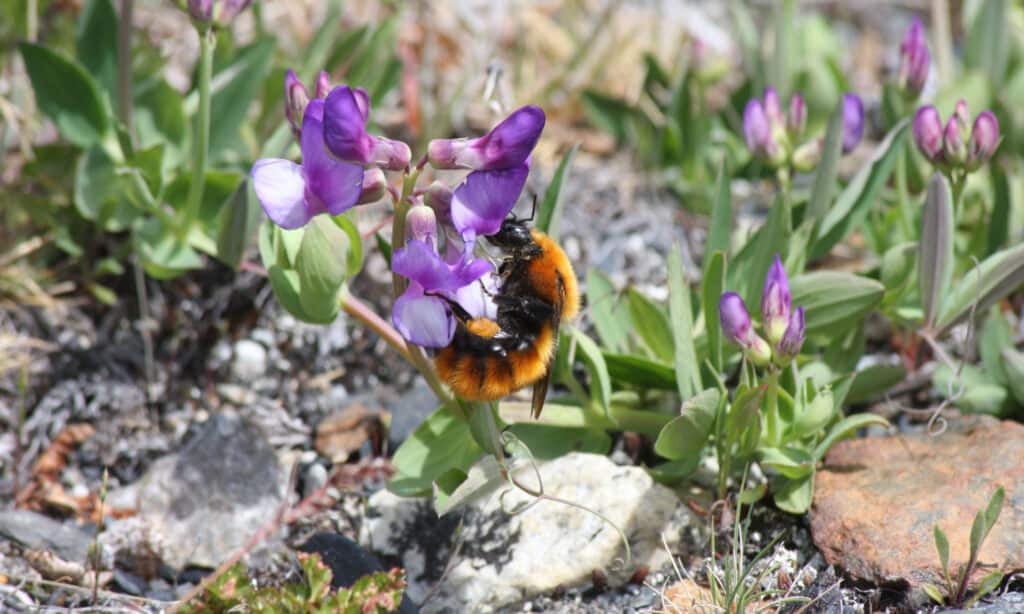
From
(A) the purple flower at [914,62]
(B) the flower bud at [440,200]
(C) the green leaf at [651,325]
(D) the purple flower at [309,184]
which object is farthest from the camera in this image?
(A) the purple flower at [914,62]

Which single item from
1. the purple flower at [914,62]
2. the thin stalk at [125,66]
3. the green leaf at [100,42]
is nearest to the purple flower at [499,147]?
the thin stalk at [125,66]

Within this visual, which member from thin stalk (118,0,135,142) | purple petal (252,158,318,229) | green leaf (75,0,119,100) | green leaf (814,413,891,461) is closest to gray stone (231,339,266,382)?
thin stalk (118,0,135,142)

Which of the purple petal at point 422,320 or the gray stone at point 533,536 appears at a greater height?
the purple petal at point 422,320

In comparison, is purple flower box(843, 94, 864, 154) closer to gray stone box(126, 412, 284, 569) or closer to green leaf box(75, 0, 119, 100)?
gray stone box(126, 412, 284, 569)

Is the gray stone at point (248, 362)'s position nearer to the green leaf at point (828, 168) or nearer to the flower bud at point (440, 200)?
the flower bud at point (440, 200)

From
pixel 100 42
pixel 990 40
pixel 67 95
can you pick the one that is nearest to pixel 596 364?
pixel 67 95

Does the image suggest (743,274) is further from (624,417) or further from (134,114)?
(134,114)

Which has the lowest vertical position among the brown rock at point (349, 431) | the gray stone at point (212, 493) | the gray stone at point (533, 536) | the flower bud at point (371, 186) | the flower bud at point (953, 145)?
the gray stone at point (212, 493)

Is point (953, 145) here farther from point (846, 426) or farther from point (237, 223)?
point (237, 223)
